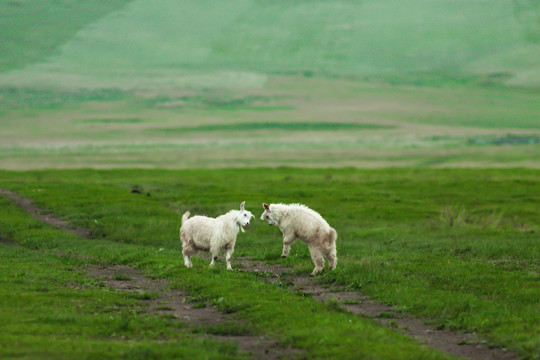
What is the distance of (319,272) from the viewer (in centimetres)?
2425

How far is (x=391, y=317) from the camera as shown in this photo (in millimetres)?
18797

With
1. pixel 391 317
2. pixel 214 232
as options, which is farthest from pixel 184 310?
pixel 391 317

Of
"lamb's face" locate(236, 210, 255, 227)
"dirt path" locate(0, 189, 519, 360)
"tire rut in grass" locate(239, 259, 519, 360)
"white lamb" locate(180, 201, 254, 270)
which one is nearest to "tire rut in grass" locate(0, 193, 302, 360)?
"dirt path" locate(0, 189, 519, 360)

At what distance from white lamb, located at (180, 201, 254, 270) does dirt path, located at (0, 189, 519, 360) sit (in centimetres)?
189

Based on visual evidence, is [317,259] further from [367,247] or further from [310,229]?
[367,247]

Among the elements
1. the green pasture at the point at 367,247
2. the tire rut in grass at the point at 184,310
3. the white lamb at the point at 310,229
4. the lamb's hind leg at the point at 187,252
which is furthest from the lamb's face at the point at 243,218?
the tire rut in grass at the point at 184,310

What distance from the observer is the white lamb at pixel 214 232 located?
2362 centimetres

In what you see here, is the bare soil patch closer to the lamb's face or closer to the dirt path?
the dirt path

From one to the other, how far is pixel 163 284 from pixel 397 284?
848cm

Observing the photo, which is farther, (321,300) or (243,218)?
(243,218)

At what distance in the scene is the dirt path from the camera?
50.0 feet

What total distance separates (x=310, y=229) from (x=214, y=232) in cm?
359

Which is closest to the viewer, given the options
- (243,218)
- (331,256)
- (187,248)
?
(243,218)

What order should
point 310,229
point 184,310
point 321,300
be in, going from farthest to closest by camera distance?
point 310,229, point 321,300, point 184,310
